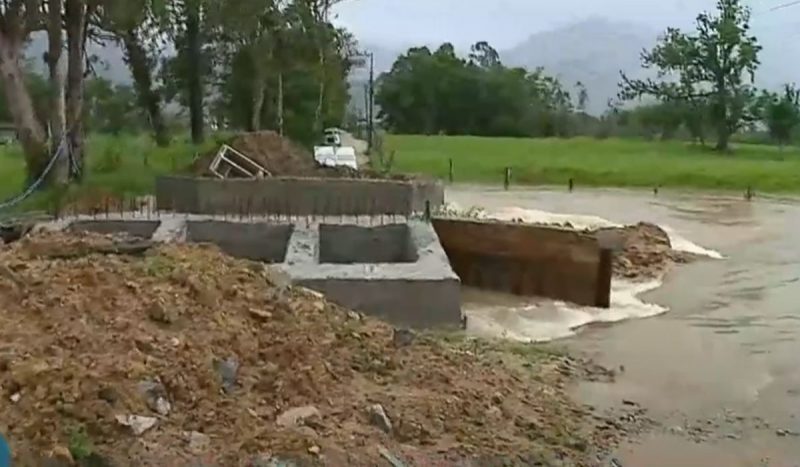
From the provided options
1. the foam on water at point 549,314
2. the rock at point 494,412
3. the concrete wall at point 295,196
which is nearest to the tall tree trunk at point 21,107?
the concrete wall at point 295,196

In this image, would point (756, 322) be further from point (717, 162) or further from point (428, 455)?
point (717, 162)

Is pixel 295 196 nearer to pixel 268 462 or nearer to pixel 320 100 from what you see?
pixel 268 462

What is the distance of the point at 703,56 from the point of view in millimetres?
48594

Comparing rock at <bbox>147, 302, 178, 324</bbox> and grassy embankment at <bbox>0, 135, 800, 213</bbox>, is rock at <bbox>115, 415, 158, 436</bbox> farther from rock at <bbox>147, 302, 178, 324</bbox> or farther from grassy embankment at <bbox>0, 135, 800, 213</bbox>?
grassy embankment at <bbox>0, 135, 800, 213</bbox>

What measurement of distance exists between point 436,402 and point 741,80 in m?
45.2

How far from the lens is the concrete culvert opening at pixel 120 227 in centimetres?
1216

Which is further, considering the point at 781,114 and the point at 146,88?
the point at 781,114

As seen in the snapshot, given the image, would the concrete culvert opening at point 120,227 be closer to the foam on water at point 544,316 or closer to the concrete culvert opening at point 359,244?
the concrete culvert opening at point 359,244

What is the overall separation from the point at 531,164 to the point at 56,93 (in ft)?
60.6

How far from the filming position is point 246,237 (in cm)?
1235

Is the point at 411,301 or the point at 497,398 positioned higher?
the point at 411,301

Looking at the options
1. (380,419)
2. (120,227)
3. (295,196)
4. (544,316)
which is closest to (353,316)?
(380,419)

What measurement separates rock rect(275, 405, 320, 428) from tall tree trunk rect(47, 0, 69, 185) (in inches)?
427

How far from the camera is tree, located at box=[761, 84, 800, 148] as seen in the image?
1845 inches
